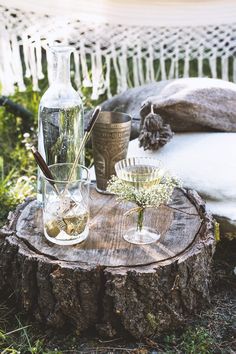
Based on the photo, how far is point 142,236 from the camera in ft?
5.42

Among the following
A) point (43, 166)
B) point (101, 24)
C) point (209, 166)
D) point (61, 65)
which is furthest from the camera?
point (101, 24)

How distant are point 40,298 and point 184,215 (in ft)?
1.62

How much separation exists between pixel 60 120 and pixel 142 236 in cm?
46

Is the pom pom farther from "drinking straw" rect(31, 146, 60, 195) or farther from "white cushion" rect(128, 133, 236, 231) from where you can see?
"drinking straw" rect(31, 146, 60, 195)

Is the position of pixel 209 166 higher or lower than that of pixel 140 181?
lower

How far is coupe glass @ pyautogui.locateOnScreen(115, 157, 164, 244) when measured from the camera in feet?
5.32

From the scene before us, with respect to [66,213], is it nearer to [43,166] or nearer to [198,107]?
[43,166]

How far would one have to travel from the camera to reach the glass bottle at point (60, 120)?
5.95 feet

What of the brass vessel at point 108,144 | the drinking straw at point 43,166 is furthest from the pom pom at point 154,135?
the drinking straw at point 43,166

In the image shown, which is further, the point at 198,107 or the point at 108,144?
the point at 198,107

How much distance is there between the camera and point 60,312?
1570 mm

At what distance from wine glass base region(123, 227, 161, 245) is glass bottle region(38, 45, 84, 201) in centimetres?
33

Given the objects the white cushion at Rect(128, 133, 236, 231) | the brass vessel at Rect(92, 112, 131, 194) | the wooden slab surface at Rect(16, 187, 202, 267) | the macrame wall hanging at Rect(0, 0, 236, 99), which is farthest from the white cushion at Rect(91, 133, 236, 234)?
the macrame wall hanging at Rect(0, 0, 236, 99)

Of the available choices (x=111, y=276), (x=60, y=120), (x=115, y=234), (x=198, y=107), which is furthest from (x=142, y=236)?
(x=198, y=107)
